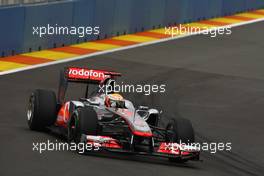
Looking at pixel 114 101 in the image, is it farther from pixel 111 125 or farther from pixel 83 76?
pixel 83 76

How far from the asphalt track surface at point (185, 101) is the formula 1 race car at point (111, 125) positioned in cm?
22

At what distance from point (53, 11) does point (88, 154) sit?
38.8 ft

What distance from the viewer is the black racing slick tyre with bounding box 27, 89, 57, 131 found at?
16938 millimetres

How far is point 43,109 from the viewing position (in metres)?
17.0

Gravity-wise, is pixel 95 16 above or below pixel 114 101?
above

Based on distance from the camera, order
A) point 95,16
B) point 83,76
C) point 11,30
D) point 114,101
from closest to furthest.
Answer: point 114,101
point 83,76
point 11,30
point 95,16

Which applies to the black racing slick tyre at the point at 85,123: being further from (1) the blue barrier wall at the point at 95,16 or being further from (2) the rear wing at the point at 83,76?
(1) the blue barrier wall at the point at 95,16

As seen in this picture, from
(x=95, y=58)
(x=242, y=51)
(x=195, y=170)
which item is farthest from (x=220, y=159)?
(x=242, y=51)

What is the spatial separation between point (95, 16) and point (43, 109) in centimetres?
1179

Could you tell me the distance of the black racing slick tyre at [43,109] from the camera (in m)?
16.9

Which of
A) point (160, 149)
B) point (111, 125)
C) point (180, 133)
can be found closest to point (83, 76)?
point (111, 125)

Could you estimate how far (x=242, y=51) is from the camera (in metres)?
29.3

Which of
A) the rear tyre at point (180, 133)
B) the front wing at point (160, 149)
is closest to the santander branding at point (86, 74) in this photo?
the rear tyre at point (180, 133)

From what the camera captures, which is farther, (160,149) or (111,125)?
(111,125)
